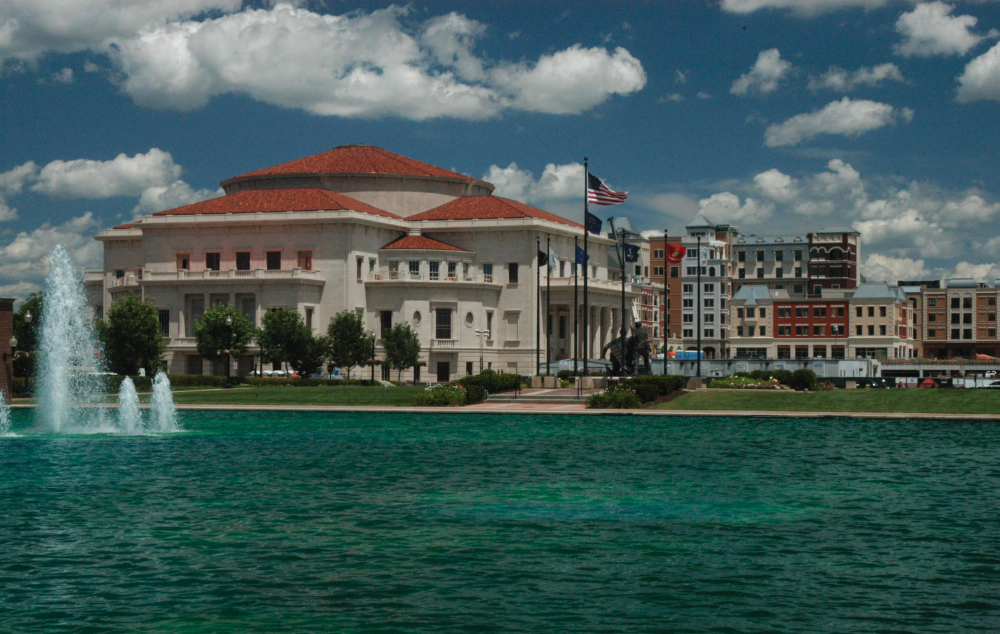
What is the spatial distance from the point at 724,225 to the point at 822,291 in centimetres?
2001

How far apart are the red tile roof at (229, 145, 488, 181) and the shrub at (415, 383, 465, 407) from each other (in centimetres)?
6314

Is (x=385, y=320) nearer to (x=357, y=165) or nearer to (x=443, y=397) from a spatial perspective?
(x=357, y=165)

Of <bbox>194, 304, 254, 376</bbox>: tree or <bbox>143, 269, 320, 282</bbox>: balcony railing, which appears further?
<bbox>143, 269, 320, 282</bbox>: balcony railing

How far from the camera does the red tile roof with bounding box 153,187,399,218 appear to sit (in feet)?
384

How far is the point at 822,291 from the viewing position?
186m

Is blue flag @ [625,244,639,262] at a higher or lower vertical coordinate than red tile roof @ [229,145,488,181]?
lower

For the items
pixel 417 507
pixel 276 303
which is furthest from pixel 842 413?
pixel 276 303

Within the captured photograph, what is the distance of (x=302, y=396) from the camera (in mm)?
74250

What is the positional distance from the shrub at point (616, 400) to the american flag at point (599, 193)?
1403 centimetres

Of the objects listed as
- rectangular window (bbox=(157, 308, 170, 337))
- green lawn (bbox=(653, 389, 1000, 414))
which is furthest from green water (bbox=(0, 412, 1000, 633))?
rectangular window (bbox=(157, 308, 170, 337))

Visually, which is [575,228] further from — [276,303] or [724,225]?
[724,225]

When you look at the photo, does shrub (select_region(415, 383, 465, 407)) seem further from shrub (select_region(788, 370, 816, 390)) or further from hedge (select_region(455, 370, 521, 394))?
shrub (select_region(788, 370, 816, 390))

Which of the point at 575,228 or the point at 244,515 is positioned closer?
the point at 244,515

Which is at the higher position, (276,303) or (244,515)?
(276,303)
